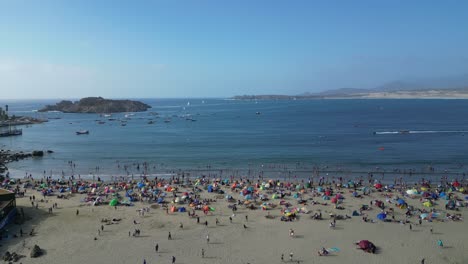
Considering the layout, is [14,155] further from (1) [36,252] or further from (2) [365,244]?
(2) [365,244]

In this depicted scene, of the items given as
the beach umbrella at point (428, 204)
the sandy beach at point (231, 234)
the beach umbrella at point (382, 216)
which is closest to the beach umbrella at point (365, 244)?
the sandy beach at point (231, 234)

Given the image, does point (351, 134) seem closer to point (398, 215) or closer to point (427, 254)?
point (398, 215)

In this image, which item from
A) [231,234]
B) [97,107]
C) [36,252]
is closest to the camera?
[36,252]

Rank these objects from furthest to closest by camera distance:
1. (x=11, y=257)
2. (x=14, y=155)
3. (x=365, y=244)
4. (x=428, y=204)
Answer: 1. (x=14, y=155)
2. (x=428, y=204)
3. (x=365, y=244)
4. (x=11, y=257)

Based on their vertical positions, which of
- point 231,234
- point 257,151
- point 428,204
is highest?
point 257,151

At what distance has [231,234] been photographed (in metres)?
25.6

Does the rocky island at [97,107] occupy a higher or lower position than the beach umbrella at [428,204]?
higher

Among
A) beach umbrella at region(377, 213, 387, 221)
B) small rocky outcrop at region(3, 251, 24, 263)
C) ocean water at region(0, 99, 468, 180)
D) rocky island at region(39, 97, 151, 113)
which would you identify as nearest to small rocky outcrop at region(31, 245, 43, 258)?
small rocky outcrop at region(3, 251, 24, 263)

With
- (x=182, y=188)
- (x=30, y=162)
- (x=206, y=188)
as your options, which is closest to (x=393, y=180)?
(x=206, y=188)

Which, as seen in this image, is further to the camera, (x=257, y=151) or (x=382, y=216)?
(x=257, y=151)

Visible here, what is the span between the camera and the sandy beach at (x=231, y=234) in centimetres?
2203

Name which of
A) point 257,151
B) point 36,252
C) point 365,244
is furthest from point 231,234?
point 257,151

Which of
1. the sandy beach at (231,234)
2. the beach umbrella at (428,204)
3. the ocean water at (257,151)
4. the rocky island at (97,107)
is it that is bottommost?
the sandy beach at (231,234)

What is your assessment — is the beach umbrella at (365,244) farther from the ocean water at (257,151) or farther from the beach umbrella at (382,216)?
the ocean water at (257,151)
